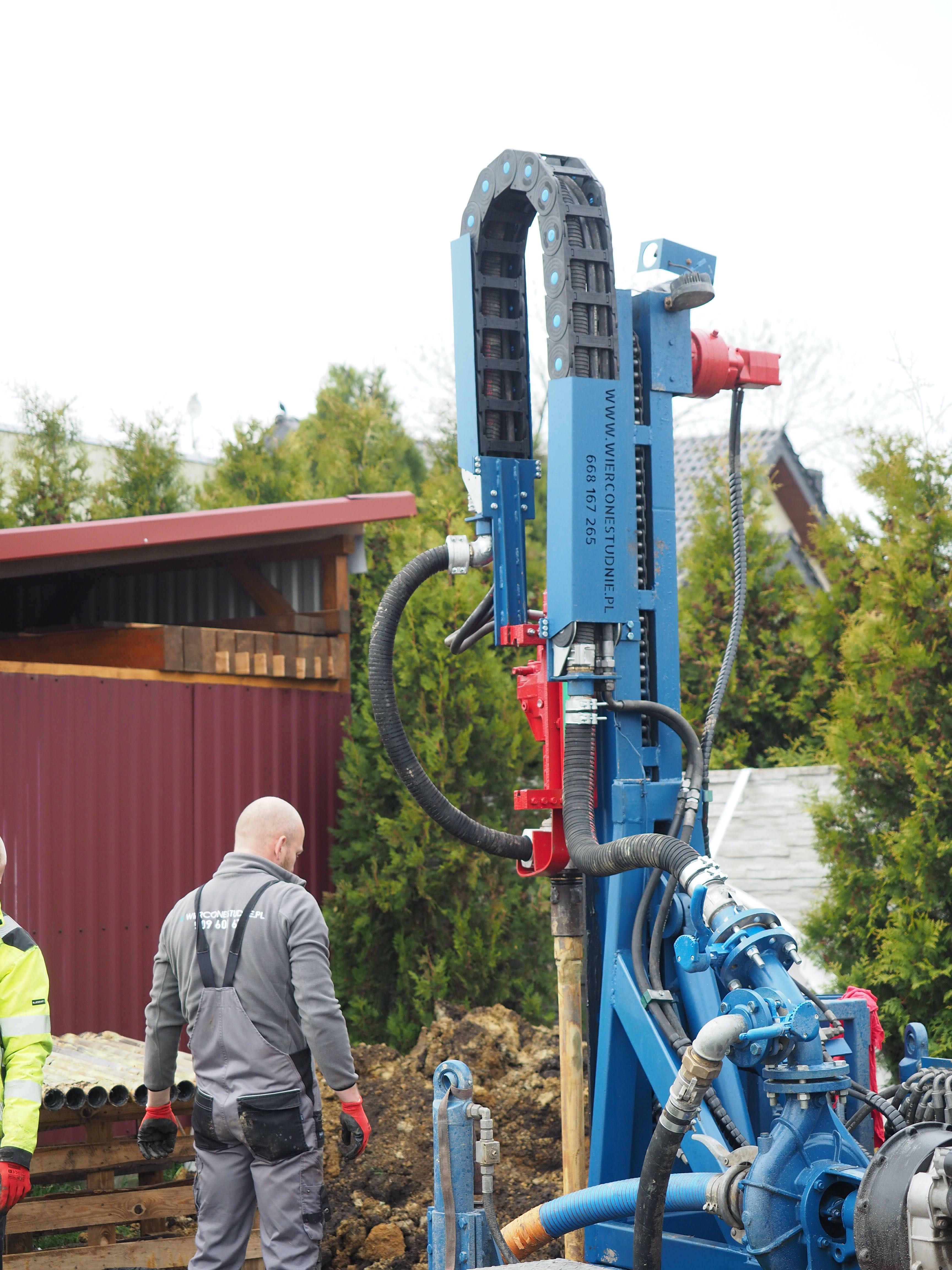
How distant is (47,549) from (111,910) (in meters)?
2.17

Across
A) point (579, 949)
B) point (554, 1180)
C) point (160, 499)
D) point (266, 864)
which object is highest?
point (160, 499)

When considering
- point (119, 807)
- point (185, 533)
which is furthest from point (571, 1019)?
point (185, 533)

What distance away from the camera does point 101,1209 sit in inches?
218

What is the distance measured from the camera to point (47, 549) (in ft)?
24.3

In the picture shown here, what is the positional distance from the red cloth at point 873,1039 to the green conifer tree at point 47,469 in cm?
1146

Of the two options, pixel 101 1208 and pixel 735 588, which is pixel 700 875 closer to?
pixel 735 588

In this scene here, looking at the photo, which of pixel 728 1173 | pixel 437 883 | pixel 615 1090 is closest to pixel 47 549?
pixel 437 883

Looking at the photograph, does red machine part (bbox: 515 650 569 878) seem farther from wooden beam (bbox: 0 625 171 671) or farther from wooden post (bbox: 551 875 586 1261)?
wooden beam (bbox: 0 625 171 671)

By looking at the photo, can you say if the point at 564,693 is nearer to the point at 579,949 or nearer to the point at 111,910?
the point at 579,949

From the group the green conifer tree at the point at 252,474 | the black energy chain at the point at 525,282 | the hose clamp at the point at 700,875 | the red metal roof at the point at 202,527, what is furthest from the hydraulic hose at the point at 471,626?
the green conifer tree at the point at 252,474

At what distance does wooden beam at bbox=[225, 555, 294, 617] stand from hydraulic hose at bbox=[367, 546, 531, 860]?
4914 mm

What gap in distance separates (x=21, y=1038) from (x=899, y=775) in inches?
190

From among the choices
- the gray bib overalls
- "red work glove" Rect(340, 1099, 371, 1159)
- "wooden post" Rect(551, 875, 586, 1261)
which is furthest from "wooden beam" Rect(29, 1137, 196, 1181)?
"wooden post" Rect(551, 875, 586, 1261)

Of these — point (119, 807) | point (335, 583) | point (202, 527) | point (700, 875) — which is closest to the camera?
point (700, 875)
